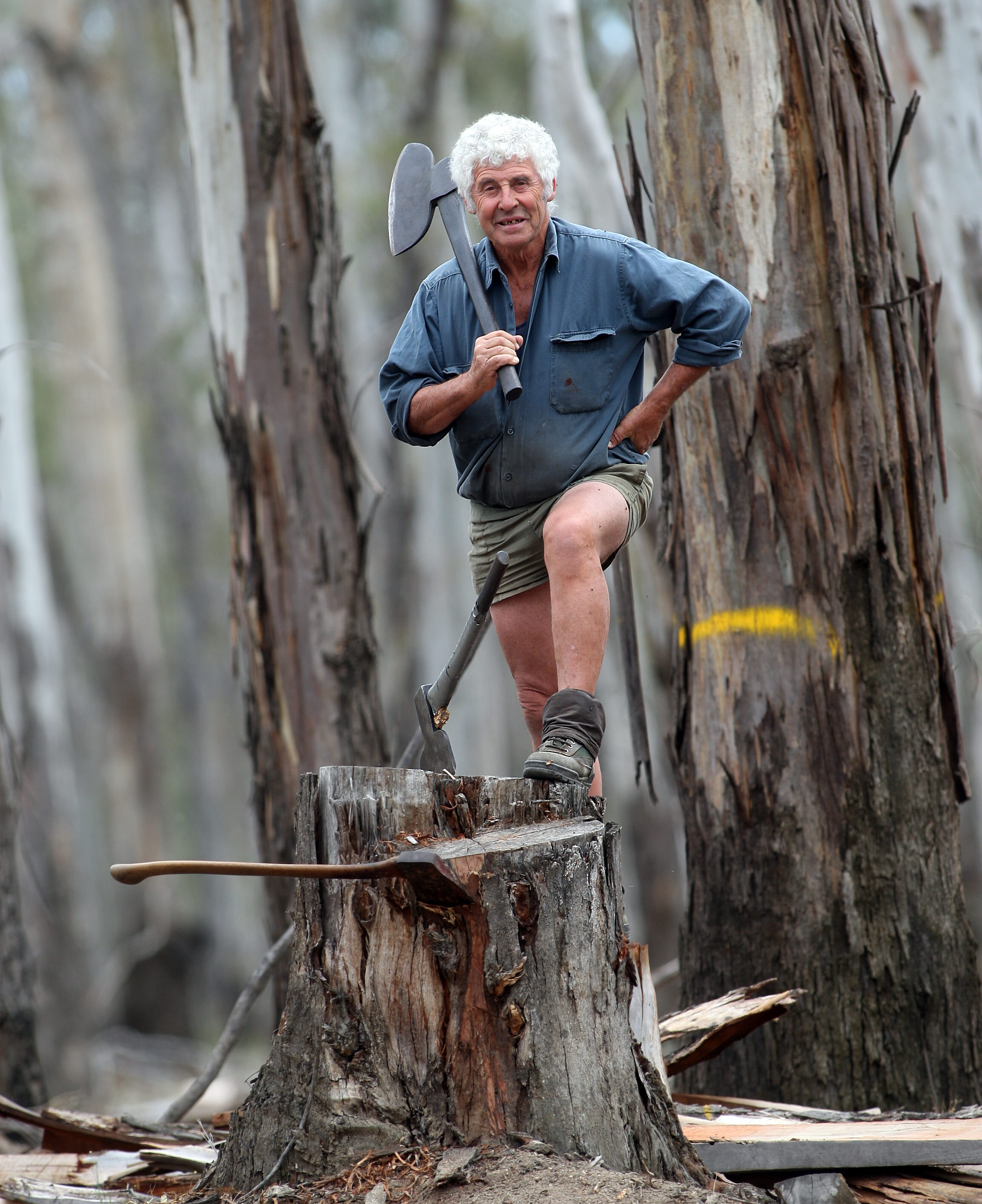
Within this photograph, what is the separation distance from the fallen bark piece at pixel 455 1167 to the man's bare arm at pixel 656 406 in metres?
1.90

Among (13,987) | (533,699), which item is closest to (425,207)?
(533,699)

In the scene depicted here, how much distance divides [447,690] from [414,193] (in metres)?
1.45

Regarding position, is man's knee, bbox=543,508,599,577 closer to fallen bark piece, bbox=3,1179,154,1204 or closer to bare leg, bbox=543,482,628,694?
bare leg, bbox=543,482,628,694

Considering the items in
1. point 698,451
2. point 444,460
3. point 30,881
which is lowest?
point 30,881

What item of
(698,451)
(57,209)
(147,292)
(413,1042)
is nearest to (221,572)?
(147,292)

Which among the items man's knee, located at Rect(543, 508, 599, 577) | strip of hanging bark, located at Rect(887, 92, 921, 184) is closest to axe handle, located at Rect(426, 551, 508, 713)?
man's knee, located at Rect(543, 508, 599, 577)

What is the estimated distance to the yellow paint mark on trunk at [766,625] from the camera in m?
4.27

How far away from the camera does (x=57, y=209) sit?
61.4 feet

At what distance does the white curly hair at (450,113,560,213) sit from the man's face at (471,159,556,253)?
0.02 meters

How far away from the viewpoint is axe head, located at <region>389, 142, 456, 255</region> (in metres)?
3.52

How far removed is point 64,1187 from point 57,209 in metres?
18.3

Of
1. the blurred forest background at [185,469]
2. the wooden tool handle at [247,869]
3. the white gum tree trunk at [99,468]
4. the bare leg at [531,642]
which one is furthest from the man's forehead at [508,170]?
the white gum tree trunk at [99,468]

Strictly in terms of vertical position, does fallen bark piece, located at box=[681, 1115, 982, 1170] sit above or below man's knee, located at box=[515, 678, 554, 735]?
below

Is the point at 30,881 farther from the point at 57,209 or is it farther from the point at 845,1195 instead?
the point at 845,1195
